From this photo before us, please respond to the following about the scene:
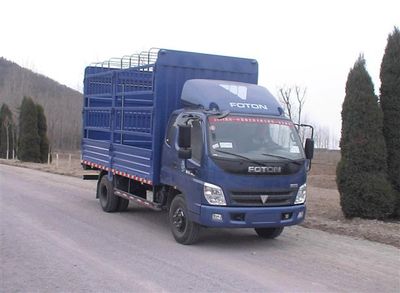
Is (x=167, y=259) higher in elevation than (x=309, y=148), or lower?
lower

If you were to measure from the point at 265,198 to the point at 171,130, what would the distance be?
7.25ft

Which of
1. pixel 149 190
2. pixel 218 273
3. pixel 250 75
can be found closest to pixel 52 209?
pixel 149 190

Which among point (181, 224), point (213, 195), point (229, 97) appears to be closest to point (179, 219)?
point (181, 224)

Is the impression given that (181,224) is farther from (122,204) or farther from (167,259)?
(122,204)

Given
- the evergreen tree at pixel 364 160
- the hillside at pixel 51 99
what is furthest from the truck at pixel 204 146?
the hillside at pixel 51 99

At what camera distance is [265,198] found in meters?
8.49

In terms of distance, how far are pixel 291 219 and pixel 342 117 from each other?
160 inches

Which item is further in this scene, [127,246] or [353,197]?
[353,197]

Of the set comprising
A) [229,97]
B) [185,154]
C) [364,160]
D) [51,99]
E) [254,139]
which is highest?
[51,99]

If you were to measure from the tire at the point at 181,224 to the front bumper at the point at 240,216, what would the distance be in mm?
490

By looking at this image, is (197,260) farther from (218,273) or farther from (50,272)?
(50,272)

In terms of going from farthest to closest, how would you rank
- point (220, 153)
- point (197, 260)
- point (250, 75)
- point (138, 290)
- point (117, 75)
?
point (117, 75)
point (250, 75)
point (220, 153)
point (197, 260)
point (138, 290)

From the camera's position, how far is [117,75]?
472 inches

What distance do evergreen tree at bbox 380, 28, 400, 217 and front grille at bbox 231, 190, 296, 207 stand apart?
4.15 m
